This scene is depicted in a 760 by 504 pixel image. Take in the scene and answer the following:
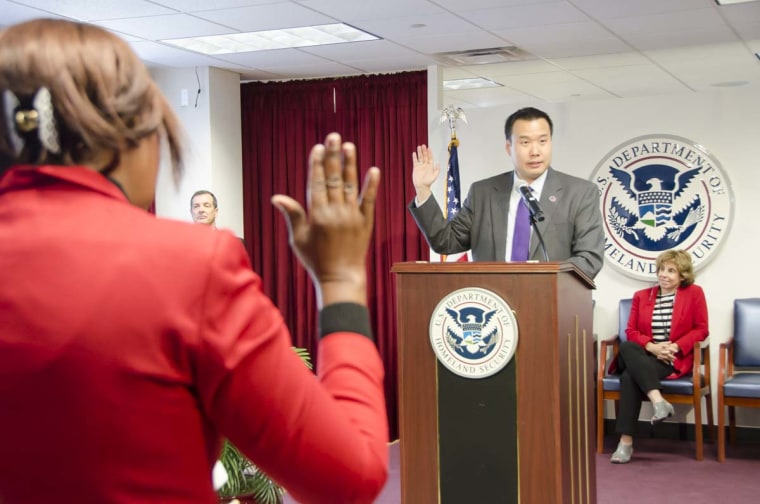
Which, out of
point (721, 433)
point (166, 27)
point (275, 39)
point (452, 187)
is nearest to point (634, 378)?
point (721, 433)

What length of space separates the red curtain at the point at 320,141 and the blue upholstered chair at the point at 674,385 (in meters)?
1.59

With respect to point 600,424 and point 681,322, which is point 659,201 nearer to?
point 681,322

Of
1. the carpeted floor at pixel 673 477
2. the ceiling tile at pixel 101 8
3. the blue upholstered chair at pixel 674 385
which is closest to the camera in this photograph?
the ceiling tile at pixel 101 8

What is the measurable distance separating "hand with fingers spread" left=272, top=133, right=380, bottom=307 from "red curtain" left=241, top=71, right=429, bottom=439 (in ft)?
21.1

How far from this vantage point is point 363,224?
850 millimetres

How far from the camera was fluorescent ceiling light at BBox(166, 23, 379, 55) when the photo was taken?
605 centimetres

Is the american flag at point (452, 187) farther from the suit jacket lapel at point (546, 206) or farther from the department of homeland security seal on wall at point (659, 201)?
the suit jacket lapel at point (546, 206)

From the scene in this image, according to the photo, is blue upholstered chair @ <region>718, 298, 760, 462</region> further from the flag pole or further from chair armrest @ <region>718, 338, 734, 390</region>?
the flag pole

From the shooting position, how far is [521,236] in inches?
149

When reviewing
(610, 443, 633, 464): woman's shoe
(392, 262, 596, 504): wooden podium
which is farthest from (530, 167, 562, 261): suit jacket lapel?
(610, 443, 633, 464): woman's shoe

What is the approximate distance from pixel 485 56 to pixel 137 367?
6.37 meters

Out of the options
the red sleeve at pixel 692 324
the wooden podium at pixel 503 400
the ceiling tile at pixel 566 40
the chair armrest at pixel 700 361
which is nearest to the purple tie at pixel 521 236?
the wooden podium at pixel 503 400

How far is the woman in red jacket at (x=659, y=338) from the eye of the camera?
6.50 metres

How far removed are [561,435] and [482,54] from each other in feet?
13.6
